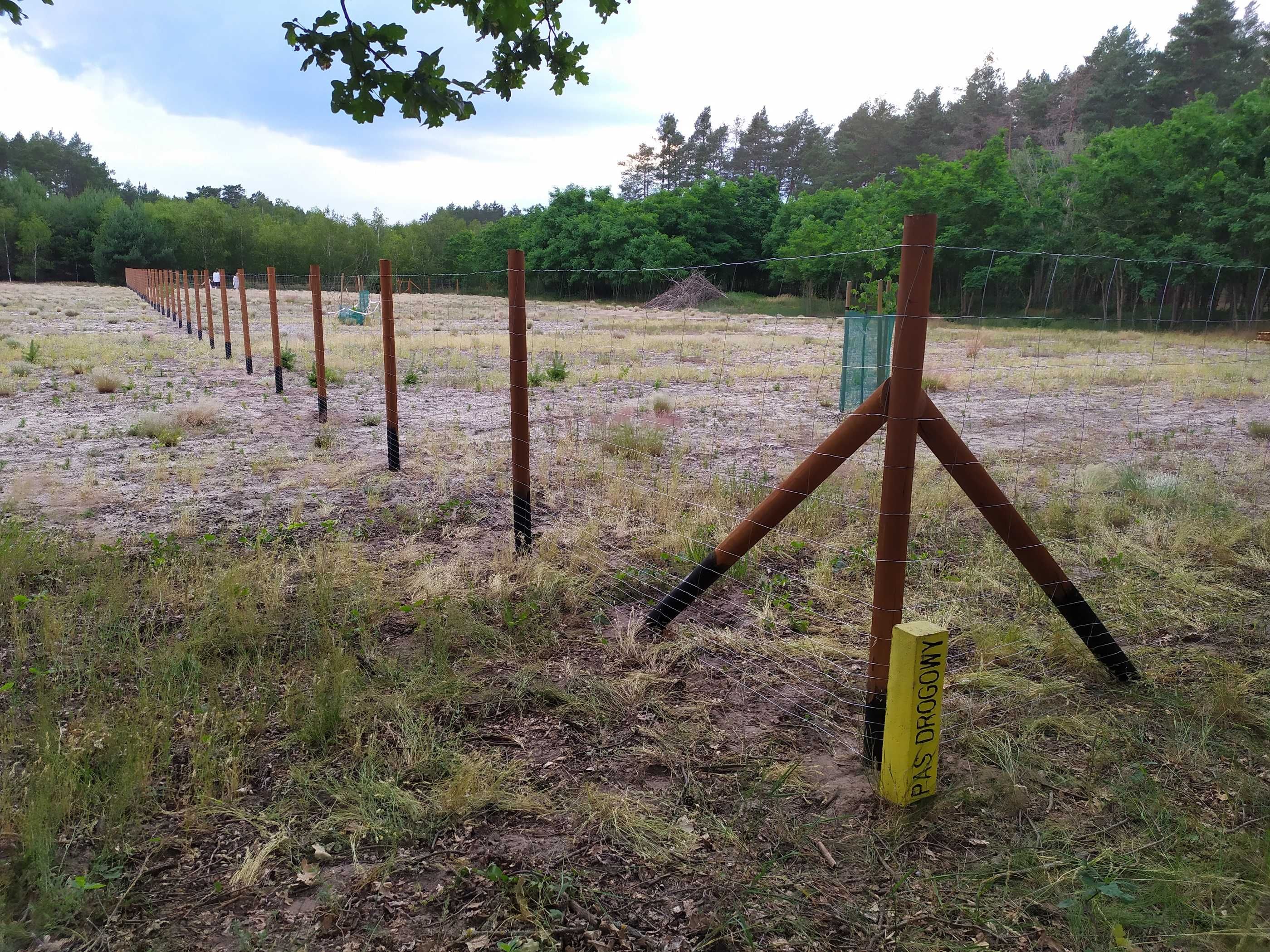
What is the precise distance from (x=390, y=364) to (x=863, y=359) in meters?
5.71

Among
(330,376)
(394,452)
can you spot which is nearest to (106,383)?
(330,376)

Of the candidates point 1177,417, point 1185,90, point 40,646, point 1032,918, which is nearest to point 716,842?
point 1032,918

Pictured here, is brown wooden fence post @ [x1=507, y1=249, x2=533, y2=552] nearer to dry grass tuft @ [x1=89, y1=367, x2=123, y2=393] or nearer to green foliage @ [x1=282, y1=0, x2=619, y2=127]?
green foliage @ [x1=282, y1=0, x2=619, y2=127]

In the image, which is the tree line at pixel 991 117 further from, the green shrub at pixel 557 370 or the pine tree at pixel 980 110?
the green shrub at pixel 557 370

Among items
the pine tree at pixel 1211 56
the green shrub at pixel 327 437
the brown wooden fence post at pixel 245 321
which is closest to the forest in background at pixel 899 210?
the pine tree at pixel 1211 56

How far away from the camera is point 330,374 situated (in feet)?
48.7

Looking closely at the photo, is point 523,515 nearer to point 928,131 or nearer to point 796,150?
point 928,131

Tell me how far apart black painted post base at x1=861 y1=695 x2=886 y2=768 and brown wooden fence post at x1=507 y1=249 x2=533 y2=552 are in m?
2.85

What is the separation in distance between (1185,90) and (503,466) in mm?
60979

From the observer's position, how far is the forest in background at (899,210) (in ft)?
98.3

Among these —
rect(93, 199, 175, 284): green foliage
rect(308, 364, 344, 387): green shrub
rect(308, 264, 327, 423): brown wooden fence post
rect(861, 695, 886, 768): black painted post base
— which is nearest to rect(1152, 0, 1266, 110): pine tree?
rect(308, 364, 344, 387): green shrub

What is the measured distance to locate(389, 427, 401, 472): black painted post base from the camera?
7969 mm

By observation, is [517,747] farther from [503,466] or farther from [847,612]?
[503,466]

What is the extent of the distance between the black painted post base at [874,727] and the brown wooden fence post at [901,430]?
98 millimetres
